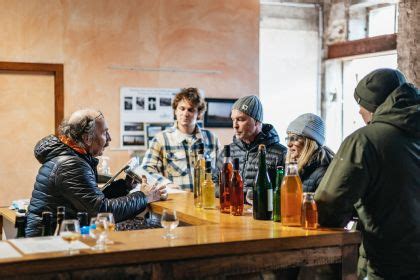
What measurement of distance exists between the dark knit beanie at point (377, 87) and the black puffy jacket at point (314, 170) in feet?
3.05

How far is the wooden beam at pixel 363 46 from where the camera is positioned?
372 inches

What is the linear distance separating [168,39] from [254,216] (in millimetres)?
4366

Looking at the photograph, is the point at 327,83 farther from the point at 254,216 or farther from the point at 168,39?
the point at 254,216

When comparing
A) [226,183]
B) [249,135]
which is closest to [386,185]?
[226,183]

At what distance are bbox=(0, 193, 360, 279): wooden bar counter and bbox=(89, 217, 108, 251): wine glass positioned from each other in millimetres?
40

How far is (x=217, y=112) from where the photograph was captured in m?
7.72

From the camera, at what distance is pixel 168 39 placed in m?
7.45

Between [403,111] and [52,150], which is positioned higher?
[403,111]

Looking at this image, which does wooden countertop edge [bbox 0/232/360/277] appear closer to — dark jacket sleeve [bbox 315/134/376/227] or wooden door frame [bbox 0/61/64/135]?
dark jacket sleeve [bbox 315/134/376/227]

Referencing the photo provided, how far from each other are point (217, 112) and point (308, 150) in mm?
3574

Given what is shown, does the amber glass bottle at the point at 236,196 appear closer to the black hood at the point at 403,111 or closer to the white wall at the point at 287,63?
the black hood at the point at 403,111

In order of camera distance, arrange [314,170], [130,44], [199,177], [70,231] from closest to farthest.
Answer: [70,231]
[199,177]
[314,170]
[130,44]

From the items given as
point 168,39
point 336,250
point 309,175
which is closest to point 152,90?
point 168,39

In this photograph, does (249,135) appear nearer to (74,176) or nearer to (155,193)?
(155,193)
